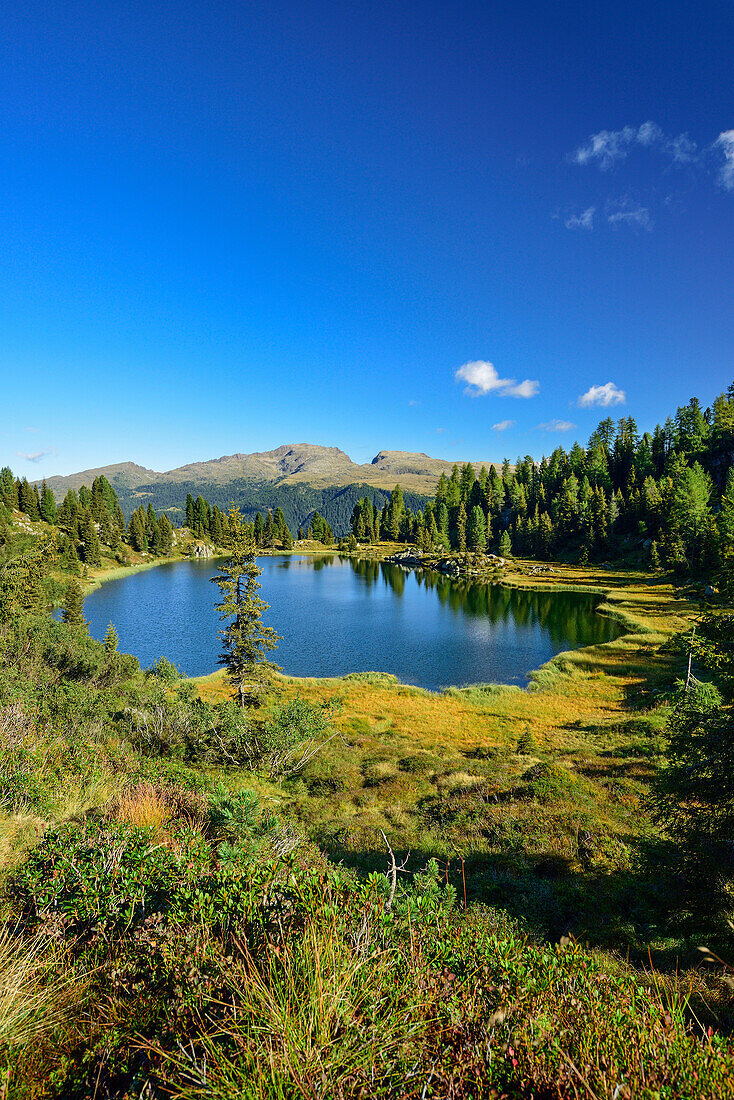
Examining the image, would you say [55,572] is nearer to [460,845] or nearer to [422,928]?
[460,845]

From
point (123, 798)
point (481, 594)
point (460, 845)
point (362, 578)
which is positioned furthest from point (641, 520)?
point (123, 798)

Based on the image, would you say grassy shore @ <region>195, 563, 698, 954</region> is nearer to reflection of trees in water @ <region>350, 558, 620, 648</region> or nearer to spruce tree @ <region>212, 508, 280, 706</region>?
spruce tree @ <region>212, 508, 280, 706</region>

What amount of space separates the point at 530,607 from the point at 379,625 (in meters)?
22.6

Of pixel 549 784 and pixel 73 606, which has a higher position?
pixel 73 606

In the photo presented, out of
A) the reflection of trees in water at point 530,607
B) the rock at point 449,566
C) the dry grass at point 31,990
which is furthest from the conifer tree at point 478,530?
the dry grass at point 31,990

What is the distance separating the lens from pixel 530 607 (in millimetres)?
62312

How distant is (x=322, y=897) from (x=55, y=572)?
74300mm

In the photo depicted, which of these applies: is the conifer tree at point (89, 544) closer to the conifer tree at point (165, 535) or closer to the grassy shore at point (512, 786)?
the conifer tree at point (165, 535)

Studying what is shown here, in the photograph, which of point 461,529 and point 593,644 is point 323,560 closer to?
point 461,529

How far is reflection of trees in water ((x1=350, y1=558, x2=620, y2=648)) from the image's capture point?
48.2 meters

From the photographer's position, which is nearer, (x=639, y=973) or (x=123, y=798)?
(x=639, y=973)

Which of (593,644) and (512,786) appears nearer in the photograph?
(512,786)

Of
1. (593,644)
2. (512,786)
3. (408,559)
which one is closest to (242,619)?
(512,786)

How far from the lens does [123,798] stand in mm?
7488
